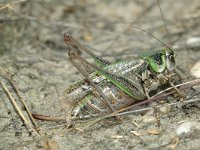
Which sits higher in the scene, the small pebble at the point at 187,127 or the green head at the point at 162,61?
the green head at the point at 162,61

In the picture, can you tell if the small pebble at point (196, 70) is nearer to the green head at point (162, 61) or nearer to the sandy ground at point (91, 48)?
the sandy ground at point (91, 48)

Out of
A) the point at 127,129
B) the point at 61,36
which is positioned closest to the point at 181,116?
the point at 127,129

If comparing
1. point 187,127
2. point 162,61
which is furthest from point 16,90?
point 187,127

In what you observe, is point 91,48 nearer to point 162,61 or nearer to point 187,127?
point 162,61

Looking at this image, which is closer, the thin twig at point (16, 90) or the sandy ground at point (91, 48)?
the sandy ground at point (91, 48)

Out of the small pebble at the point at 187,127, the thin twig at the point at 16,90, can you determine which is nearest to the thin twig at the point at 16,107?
the thin twig at the point at 16,90

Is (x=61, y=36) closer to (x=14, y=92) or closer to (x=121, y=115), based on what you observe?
(x=14, y=92)

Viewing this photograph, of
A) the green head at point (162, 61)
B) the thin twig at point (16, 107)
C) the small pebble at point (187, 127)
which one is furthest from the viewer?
the green head at point (162, 61)
